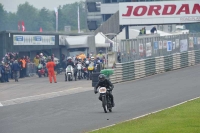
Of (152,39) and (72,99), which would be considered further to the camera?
(152,39)

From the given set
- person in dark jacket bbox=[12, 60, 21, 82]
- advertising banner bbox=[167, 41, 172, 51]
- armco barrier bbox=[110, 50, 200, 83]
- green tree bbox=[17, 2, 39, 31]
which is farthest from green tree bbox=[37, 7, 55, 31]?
advertising banner bbox=[167, 41, 172, 51]

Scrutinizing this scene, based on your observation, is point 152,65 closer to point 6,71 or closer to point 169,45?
point 169,45

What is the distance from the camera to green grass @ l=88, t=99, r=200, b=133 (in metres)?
12.8

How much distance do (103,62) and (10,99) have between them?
35.6 ft

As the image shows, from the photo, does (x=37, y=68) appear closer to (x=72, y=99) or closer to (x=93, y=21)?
(x=72, y=99)

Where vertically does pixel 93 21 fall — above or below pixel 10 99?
above

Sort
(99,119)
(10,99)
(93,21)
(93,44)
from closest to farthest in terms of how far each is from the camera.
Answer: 1. (99,119)
2. (10,99)
3. (93,44)
4. (93,21)

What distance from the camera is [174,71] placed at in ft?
118

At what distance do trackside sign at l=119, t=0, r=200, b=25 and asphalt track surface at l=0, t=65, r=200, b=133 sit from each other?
1532 centimetres

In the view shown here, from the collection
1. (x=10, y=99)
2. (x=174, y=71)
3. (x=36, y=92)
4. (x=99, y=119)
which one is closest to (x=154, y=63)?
(x=174, y=71)

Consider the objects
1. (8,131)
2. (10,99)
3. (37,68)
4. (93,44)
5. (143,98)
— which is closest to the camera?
(8,131)

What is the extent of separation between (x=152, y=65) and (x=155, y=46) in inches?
75.7

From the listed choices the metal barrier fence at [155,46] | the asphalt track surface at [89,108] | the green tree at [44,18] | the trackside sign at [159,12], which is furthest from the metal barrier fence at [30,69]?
the asphalt track surface at [89,108]

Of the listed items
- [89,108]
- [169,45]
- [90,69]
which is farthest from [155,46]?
[89,108]
